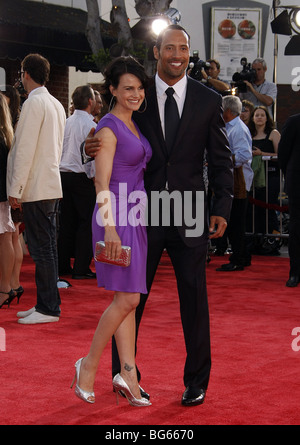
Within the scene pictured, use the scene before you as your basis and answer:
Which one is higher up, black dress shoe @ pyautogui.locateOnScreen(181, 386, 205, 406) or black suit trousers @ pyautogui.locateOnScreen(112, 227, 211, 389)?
black suit trousers @ pyautogui.locateOnScreen(112, 227, 211, 389)

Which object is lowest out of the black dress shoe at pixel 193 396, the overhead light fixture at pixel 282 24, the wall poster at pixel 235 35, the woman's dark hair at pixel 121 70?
the black dress shoe at pixel 193 396

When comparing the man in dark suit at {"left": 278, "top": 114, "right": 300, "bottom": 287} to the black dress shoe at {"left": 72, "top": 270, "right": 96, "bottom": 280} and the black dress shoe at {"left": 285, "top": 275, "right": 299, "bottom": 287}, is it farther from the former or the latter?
the black dress shoe at {"left": 72, "top": 270, "right": 96, "bottom": 280}

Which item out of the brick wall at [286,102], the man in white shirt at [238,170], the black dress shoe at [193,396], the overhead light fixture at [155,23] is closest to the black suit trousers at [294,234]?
the man in white shirt at [238,170]

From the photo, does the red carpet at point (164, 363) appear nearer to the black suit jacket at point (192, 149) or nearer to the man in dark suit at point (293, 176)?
the man in dark suit at point (293, 176)

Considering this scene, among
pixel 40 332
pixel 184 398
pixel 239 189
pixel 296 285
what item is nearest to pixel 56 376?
pixel 184 398

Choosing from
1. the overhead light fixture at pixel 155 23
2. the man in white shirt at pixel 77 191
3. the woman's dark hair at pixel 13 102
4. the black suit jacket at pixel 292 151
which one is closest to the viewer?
the woman's dark hair at pixel 13 102

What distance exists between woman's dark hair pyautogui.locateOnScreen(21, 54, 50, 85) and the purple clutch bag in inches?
106

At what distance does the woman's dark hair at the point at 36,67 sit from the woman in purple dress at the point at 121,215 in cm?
222

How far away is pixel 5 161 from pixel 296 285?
11.3 feet

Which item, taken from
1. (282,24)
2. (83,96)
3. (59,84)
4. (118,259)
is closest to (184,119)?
(118,259)

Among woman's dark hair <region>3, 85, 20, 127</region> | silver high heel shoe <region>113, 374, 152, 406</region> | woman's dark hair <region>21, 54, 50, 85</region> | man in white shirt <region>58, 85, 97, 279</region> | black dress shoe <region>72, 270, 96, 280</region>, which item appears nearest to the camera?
silver high heel shoe <region>113, 374, 152, 406</region>

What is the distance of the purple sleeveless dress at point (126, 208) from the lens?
161 inches

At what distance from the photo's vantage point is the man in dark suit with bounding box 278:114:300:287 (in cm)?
855

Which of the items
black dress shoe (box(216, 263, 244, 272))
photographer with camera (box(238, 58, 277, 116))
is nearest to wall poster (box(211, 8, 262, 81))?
photographer with camera (box(238, 58, 277, 116))
